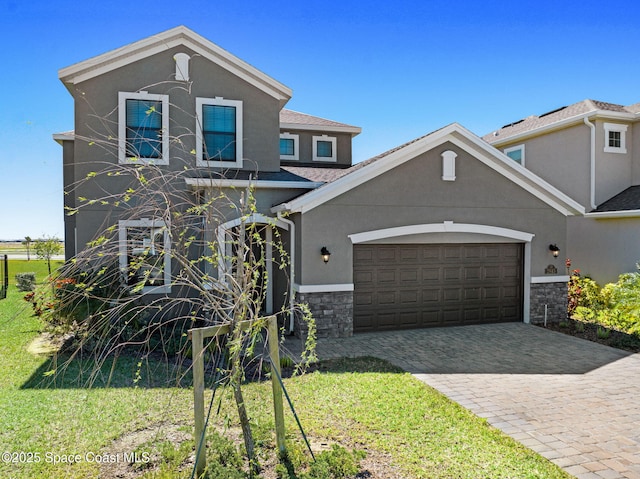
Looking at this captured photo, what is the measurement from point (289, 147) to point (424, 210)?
7.89 m

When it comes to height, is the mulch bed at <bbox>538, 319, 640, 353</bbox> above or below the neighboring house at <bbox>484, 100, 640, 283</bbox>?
below

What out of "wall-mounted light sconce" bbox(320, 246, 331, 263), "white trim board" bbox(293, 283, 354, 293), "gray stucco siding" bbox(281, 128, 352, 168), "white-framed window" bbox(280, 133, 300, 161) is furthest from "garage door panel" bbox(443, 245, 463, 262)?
"white-framed window" bbox(280, 133, 300, 161)

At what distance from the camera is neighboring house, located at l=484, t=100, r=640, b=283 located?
621 inches

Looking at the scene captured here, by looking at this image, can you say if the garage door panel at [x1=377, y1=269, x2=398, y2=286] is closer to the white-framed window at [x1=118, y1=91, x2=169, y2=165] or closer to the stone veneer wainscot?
the stone veneer wainscot

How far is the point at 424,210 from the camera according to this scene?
1188cm

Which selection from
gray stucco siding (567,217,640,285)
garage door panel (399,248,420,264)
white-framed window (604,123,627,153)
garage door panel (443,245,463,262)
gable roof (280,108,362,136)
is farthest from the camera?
gable roof (280,108,362,136)

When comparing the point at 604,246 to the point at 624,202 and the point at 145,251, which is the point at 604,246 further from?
the point at 145,251

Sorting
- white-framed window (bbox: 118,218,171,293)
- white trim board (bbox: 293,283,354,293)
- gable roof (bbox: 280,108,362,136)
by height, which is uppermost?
gable roof (bbox: 280,108,362,136)

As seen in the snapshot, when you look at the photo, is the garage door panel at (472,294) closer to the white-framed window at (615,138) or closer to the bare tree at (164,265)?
the bare tree at (164,265)

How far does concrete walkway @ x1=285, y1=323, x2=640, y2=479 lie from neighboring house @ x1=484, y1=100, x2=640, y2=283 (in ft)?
20.8

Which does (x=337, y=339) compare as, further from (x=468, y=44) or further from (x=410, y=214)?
(x=468, y=44)

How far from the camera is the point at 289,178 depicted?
41.6 ft

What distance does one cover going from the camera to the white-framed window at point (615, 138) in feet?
55.5

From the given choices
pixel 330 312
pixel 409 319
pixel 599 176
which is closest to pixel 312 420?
pixel 330 312
